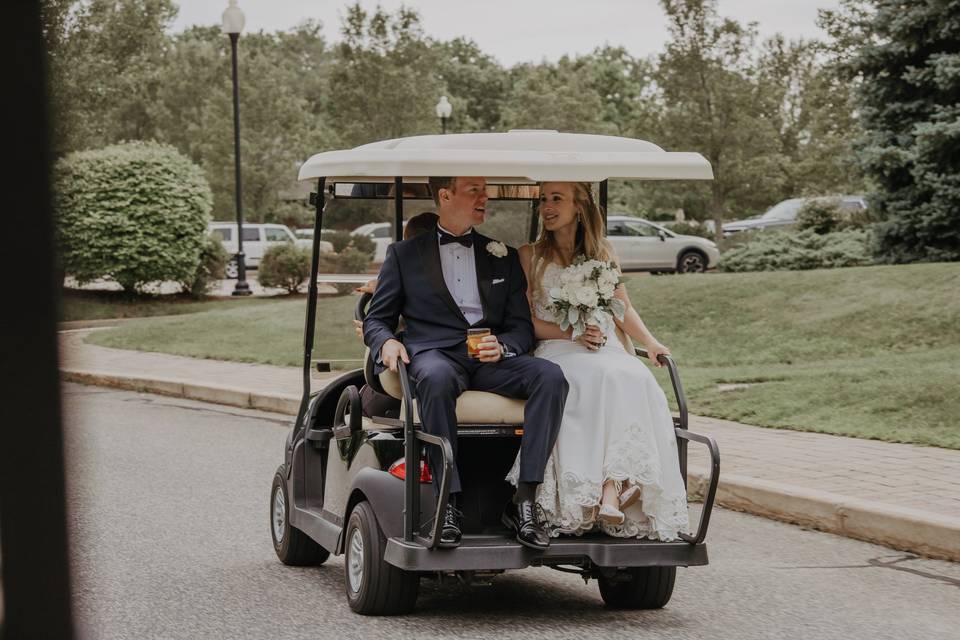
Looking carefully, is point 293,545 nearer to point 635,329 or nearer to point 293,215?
point 635,329

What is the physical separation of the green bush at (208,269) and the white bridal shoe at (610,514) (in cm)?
2264

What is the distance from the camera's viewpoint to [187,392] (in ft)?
47.1

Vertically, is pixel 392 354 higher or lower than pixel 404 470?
higher

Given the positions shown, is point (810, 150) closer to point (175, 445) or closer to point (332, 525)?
point (175, 445)

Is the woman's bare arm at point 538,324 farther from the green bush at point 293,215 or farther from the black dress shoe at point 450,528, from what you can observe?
the green bush at point 293,215

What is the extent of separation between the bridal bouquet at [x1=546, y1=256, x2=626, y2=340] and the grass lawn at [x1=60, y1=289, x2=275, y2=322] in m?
19.2

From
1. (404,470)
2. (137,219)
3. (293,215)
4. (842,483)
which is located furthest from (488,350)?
(293,215)

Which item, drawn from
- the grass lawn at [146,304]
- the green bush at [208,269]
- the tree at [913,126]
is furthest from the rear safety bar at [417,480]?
the green bush at [208,269]

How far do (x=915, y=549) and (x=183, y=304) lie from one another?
69.0 feet

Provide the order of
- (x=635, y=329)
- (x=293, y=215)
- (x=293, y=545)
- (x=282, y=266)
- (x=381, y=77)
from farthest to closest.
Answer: (x=293, y=215)
(x=381, y=77)
(x=282, y=266)
(x=293, y=545)
(x=635, y=329)

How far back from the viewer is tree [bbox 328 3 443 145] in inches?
1390

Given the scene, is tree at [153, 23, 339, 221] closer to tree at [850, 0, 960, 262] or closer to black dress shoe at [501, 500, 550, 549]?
tree at [850, 0, 960, 262]

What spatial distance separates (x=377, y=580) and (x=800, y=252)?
56.3ft

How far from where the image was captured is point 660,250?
3048cm
